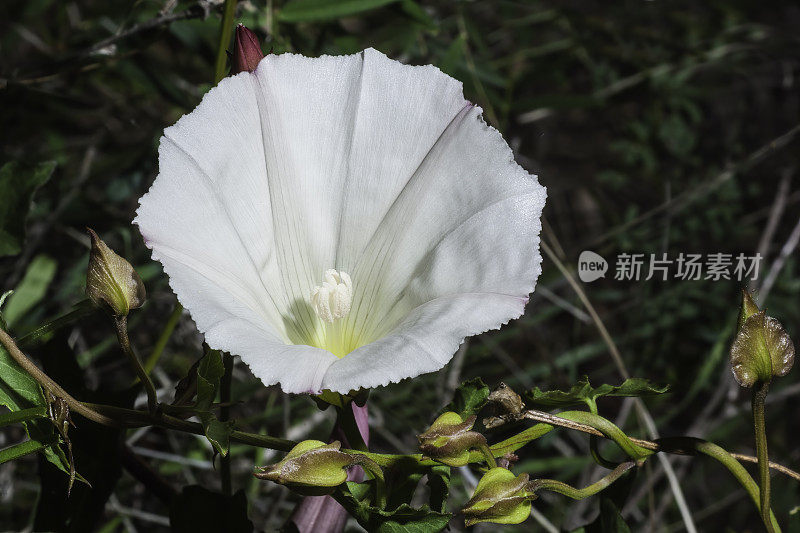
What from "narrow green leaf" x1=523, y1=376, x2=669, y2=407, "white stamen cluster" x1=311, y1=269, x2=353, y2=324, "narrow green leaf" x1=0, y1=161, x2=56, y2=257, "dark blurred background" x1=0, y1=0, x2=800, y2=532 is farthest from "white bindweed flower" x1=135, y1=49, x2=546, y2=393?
"narrow green leaf" x1=0, y1=161, x2=56, y2=257

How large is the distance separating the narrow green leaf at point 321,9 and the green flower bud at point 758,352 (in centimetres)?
127

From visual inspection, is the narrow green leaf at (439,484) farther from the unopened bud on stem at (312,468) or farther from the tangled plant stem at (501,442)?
the unopened bud on stem at (312,468)

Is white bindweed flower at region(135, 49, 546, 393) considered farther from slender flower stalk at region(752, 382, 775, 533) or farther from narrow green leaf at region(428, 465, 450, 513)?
slender flower stalk at region(752, 382, 775, 533)

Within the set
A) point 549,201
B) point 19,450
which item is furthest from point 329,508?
point 549,201

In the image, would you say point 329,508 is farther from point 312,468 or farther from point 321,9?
point 321,9

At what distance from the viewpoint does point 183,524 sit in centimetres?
124

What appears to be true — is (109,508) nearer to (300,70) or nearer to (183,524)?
(183,524)

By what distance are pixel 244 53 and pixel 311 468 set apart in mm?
670

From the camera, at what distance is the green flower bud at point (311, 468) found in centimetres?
93

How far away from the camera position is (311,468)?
0.95m

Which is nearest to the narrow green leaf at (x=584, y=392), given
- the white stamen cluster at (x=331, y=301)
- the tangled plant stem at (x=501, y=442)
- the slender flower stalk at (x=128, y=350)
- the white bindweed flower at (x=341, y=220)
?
the tangled plant stem at (x=501, y=442)

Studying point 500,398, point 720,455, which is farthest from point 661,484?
point 500,398

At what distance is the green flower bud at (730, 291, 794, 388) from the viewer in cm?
105

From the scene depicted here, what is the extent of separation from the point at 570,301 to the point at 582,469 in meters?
0.60
